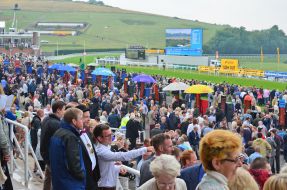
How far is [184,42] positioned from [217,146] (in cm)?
7847

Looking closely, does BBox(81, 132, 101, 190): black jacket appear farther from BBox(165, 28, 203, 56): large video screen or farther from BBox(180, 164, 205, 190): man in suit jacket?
BBox(165, 28, 203, 56): large video screen

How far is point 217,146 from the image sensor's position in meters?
4.98

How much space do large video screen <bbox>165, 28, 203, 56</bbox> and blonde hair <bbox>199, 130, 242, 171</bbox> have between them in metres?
71.4

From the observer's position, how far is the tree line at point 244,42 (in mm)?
134875

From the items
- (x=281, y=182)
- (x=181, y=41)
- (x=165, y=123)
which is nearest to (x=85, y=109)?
(x=281, y=182)

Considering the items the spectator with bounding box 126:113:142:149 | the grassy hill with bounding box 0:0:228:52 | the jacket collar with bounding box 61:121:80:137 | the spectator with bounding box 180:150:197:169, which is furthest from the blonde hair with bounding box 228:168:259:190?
the grassy hill with bounding box 0:0:228:52

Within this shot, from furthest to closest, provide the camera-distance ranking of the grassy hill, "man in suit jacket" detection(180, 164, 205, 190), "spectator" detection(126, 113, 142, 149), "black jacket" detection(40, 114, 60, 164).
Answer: the grassy hill < "spectator" detection(126, 113, 142, 149) < "black jacket" detection(40, 114, 60, 164) < "man in suit jacket" detection(180, 164, 205, 190)

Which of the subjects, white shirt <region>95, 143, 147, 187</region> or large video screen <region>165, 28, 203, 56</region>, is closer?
white shirt <region>95, 143, 147, 187</region>

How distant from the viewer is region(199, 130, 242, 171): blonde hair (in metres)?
4.96

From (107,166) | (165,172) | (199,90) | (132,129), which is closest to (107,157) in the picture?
(107,166)

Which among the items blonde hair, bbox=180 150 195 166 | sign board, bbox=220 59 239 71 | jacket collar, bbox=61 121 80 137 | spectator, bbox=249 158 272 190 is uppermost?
jacket collar, bbox=61 121 80 137

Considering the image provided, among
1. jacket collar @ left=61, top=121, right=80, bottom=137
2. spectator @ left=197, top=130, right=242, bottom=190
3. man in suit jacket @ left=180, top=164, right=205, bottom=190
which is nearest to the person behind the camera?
spectator @ left=197, top=130, right=242, bottom=190

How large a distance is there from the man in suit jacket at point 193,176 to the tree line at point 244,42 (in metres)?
125

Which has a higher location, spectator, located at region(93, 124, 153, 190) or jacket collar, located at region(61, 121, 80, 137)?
jacket collar, located at region(61, 121, 80, 137)
